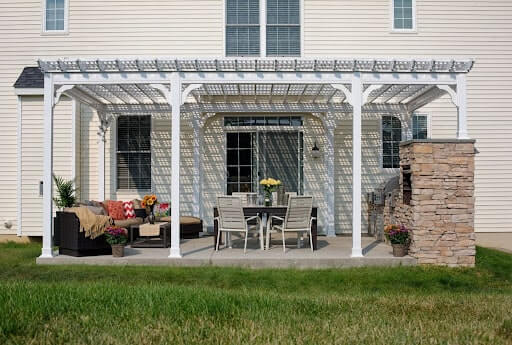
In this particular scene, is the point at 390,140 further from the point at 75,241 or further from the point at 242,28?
the point at 75,241

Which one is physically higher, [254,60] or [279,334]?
[254,60]

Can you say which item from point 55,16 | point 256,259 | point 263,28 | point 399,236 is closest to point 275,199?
point 256,259

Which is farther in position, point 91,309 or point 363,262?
point 363,262

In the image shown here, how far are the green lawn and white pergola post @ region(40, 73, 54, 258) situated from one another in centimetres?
92

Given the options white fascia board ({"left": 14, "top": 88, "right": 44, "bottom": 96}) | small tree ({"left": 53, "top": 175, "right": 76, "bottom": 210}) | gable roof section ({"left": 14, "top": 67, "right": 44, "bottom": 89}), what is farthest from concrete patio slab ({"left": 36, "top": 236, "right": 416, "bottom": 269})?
gable roof section ({"left": 14, "top": 67, "right": 44, "bottom": 89})

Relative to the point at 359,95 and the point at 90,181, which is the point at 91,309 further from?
the point at 90,181

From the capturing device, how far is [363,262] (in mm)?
8758

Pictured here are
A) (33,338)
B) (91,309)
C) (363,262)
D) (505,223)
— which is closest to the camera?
(33,338)

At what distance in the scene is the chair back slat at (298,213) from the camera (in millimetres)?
9133

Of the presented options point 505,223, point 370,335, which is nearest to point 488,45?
point 505,223

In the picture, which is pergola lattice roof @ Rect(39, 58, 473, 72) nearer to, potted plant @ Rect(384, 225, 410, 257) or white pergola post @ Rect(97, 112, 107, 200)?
potted plant @ Rect(384, 225, 410, 257)

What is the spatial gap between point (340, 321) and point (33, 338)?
103 inches

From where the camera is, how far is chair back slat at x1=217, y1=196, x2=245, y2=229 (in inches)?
364

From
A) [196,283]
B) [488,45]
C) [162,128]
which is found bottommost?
[196,283]
